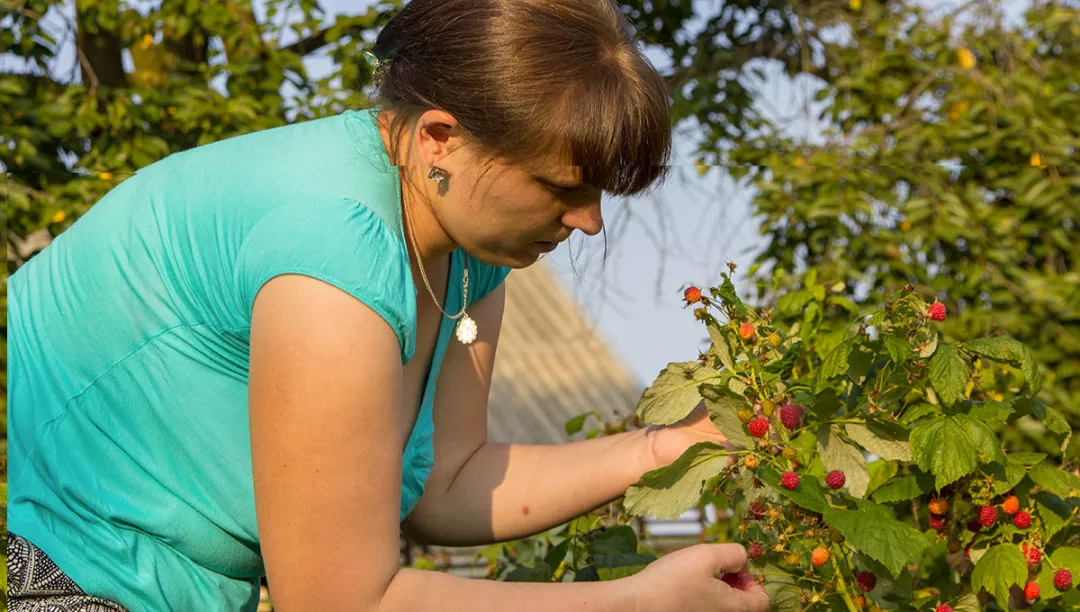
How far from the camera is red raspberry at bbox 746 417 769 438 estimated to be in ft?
4.39

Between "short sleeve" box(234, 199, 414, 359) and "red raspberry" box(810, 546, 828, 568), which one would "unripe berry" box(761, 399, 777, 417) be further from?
"short sleeve" box(234, 199, 414, 359)

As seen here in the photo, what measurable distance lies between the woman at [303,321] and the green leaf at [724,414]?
16cm

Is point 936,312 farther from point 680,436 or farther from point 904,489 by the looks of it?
point 680,436

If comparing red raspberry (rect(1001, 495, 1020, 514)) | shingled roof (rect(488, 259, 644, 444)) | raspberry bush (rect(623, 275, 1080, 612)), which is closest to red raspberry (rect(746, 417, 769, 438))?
raspberry bush (rect(623, 275, 1080, 612))

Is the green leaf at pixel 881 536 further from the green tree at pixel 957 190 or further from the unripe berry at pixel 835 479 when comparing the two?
the green tree at pixel 957 190

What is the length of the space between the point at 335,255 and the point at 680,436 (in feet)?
2.02

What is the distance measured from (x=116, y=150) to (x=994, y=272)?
7.53 ft

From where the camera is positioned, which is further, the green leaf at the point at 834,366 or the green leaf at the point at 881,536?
the green leaf at the point at 834,366

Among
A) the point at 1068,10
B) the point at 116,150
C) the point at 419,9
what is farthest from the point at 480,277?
the point at 1068,10

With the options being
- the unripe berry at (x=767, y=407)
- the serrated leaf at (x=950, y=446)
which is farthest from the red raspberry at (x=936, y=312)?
the unripe berry at (x=767, y=407)

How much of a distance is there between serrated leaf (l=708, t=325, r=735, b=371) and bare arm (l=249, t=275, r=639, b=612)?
44 cm

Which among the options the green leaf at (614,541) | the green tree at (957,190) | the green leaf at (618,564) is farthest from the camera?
the green tree at (957,190)

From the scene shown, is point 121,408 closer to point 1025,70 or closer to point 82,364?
point 82,364

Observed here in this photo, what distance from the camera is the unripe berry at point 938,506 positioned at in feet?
4.79
